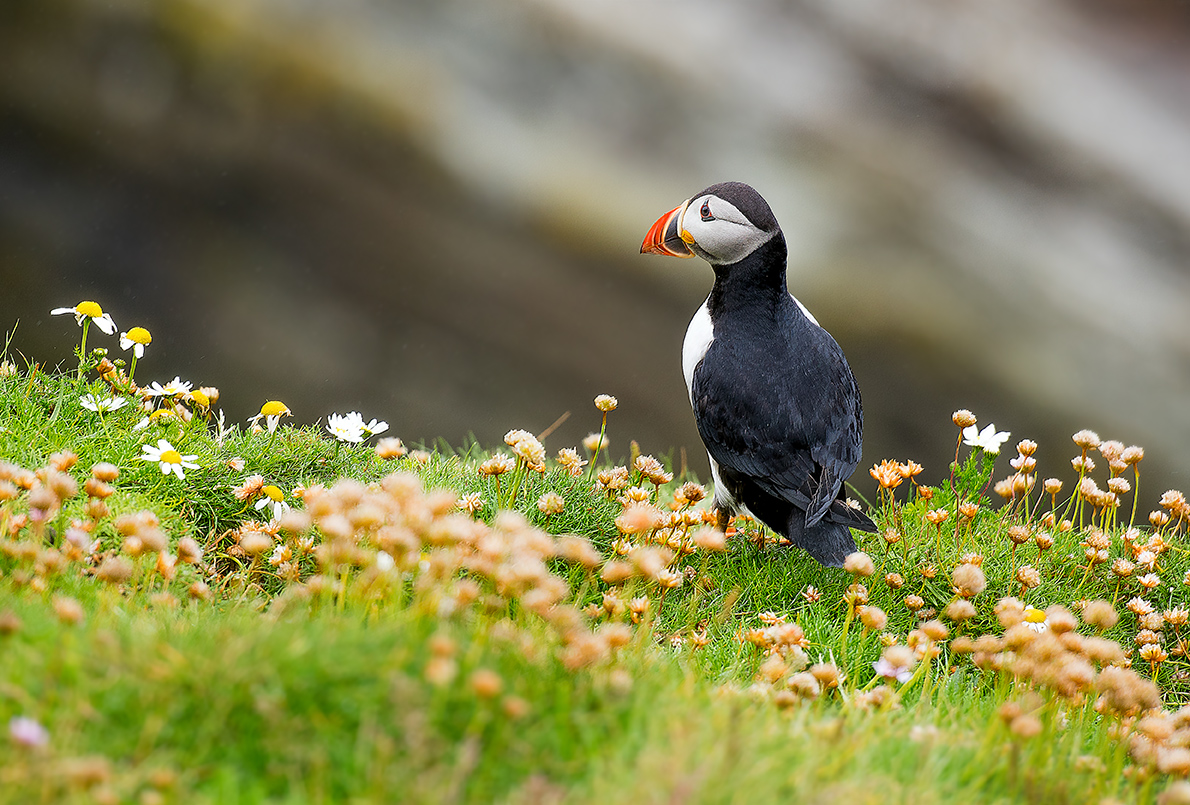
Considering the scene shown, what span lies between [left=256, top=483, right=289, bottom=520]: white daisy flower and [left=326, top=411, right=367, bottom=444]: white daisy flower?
0.40 metres

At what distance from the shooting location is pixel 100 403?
3773mm

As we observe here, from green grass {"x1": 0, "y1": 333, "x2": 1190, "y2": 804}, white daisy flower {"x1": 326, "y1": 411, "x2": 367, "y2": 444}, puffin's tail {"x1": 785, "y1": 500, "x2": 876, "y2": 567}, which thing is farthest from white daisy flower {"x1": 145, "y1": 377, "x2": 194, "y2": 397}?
puffin's tail {"x1": 785, "y1": 500, "x2": 876, "y2": 567}

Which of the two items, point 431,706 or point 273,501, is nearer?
point 431,706

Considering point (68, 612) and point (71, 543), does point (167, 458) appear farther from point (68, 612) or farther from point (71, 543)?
point (68, 612)

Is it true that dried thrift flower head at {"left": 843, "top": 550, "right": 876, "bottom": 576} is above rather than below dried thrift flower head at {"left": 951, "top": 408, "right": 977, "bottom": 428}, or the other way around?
below

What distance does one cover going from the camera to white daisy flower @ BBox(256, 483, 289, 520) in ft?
11.0

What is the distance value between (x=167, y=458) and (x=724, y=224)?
2.61 metres

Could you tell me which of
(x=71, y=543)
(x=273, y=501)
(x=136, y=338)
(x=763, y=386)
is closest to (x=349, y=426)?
(x=273, y=501)

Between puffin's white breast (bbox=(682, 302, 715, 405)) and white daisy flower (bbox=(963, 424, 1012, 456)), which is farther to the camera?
puffin's white breast (bbox=(682, 302, 715, 405))

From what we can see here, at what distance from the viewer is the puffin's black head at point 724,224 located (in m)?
4.32

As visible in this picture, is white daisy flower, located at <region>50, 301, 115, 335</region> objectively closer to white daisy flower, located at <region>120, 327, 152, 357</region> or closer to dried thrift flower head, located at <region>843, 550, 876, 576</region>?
white daisy flower, located at <region>120, 327, 152, 357</region>

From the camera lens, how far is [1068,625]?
7.43 ft

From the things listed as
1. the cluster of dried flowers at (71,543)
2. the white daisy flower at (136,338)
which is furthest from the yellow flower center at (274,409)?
the cluster of dried flowers at (71,543)

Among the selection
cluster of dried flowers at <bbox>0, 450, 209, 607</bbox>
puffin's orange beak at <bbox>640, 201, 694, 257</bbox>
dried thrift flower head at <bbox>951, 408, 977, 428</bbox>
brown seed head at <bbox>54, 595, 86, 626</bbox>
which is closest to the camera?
brown seed head at <bbox>54, 595, 86, 626</bbox>
